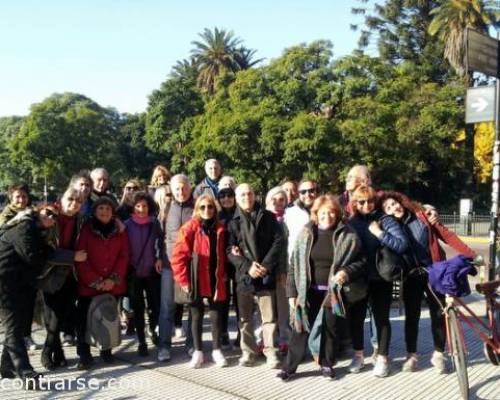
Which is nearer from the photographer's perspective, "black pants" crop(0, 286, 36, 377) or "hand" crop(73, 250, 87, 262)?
"black pants" crop(0, 286, 36, 377)

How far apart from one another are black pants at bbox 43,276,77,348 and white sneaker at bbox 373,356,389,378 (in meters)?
3.05

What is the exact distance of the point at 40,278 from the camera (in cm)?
514

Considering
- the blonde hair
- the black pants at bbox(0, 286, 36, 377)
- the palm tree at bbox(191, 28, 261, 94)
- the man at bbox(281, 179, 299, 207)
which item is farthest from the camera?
the palm tree at bbox(191, 28, 261, 94)

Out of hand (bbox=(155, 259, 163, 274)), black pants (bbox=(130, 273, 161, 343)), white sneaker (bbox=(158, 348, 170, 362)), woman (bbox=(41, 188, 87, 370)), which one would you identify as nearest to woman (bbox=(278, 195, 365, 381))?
white sneaker (bbox=(158, 348, 170, 362))

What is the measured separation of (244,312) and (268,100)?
1020 inches

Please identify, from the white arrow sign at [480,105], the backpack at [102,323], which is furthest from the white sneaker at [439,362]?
the backpack at [102,323]

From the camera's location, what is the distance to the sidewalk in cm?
463

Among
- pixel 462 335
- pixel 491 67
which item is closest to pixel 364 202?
pixel 462 335

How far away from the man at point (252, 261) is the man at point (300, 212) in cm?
47

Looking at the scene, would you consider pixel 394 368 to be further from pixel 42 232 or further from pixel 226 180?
pixel 42 232

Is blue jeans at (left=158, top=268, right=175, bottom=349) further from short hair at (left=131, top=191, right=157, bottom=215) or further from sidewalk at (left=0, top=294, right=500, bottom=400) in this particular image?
short hair at (left=131, top=191, right=157, bottom=215)

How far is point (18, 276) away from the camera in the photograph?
486cm

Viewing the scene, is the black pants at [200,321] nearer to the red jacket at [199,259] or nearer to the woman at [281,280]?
the red jacket at [199,259]

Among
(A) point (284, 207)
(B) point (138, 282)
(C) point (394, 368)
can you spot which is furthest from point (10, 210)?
(C) point (394, 368)
